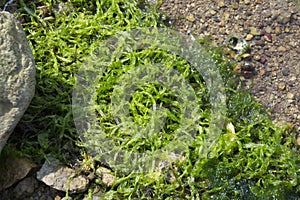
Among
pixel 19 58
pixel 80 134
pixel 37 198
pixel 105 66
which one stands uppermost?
pixel 19 58

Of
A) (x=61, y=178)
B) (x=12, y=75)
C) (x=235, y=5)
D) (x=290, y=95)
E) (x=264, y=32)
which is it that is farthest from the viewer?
(x=235, y=5)

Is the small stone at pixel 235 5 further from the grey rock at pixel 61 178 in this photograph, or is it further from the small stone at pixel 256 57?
the grey rock at pixel 61 178

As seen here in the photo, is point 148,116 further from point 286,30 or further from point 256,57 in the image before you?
point 286,30

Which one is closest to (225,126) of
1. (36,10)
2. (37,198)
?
(37,198)

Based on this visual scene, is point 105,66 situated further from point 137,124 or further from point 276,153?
point 276,153

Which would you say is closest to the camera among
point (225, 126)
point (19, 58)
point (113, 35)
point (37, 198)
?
point (19, 58)

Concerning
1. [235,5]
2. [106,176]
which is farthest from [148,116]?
[235,5]

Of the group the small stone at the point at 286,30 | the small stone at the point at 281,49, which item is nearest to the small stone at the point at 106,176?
the small stone at the point at 281,49
